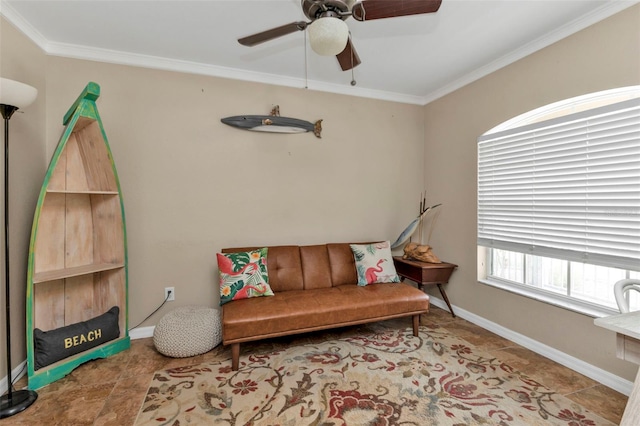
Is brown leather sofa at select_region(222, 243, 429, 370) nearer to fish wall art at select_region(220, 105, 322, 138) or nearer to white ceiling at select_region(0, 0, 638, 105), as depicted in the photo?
fish wall art at select_region(220, 105, 322, 138)

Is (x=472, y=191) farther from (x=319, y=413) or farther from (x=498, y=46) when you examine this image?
(x=319, y=413)

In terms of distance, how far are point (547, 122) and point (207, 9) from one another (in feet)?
9.37

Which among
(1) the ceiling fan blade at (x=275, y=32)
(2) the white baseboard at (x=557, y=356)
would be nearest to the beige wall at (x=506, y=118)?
(2) the white baseboard at (x=557, y=356)

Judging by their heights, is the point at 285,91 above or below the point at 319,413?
above

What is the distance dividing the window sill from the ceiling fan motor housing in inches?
107

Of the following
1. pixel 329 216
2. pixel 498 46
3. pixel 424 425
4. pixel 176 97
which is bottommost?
pixel 424 425

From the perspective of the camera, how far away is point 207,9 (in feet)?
7.09

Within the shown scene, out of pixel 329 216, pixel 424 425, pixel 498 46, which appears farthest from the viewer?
pixel 329 216

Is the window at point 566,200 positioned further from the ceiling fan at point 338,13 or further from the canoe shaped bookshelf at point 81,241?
the canoe shaped bookshelf at point 81,241

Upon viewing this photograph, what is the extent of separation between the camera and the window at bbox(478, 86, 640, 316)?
2.04 m

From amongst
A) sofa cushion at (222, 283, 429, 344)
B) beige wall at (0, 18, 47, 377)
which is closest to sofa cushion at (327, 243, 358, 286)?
sofa cushion at (222, 283, 429, 344)

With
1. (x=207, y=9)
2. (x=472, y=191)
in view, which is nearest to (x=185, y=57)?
(x=207, y=9)

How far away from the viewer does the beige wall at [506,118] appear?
6.93 ft

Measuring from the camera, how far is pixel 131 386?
2100mm
